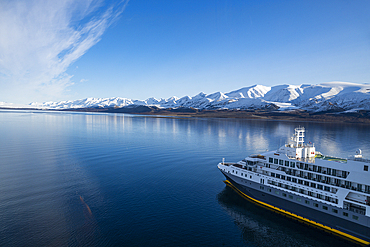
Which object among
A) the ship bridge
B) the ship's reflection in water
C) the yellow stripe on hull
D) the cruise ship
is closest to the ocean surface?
the ship's reflection in water

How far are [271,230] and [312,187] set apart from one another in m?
6.71

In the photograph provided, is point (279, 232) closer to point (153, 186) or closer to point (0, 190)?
point (153, 186)

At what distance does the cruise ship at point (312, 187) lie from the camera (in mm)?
19297

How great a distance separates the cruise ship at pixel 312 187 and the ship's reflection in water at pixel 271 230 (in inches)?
38.9

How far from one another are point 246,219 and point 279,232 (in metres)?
3.54

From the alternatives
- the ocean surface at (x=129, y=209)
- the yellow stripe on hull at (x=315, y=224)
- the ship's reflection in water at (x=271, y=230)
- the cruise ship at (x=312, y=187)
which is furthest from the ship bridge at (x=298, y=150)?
the ocean surface at (x=129, y=209)

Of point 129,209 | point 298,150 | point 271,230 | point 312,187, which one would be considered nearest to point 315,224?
point 312,187

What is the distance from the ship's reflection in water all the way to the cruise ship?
0.99 meters

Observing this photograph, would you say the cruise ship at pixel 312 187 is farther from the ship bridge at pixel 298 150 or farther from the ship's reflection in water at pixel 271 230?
the ship's reflection in water at pixel 271 230

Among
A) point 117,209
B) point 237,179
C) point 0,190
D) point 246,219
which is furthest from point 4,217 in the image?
point 237,179

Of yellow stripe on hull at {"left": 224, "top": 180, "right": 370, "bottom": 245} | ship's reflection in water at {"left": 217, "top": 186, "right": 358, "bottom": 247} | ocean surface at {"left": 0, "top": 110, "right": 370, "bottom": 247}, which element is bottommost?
ship's reflection in water at {"left": 217, "top": 186, "right": 358, "bottom": 247}

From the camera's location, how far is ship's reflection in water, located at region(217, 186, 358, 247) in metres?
19.0

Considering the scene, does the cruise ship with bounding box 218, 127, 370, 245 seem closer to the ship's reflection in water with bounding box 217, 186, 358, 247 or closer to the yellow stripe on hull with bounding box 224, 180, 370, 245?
the yellow stripe on hull with bounding box 224, 180, 370, 245

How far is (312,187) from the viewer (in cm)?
2212
